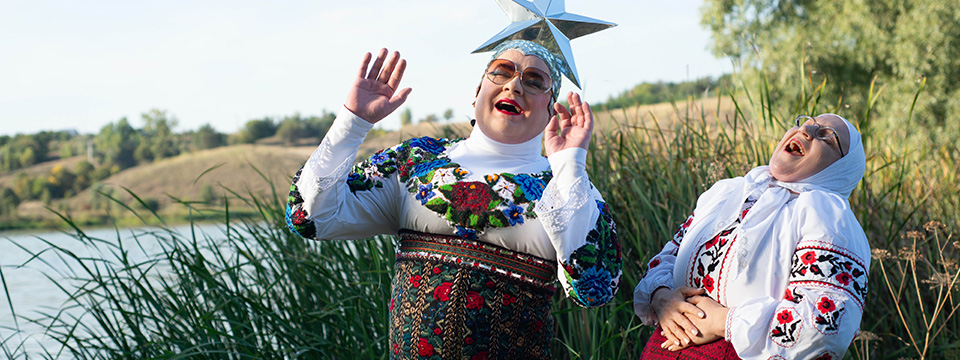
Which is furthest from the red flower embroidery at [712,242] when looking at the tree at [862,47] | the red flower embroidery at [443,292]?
the tree at [862,47]

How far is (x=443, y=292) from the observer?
5.99 ft

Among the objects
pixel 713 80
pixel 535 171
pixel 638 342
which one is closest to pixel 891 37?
pixel 713 80

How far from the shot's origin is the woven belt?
1.84 meters

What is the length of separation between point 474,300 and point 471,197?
0.27 meters

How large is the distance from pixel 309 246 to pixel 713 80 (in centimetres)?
262

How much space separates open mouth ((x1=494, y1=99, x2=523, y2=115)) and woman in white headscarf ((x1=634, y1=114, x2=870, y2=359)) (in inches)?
23.7

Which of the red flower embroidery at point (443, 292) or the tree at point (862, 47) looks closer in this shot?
the red flower embroidery at point (443, 292)

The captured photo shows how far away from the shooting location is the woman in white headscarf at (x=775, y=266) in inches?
62.2

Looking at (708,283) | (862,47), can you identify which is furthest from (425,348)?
(862,47)

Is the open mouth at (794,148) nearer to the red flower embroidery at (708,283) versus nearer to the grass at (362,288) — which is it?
the red flower embroidery at (708,283)

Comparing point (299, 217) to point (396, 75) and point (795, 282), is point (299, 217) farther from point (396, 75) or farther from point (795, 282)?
point (795, 282)

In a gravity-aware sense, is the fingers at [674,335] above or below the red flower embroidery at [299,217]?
below

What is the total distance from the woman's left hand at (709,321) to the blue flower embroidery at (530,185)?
1.64ft

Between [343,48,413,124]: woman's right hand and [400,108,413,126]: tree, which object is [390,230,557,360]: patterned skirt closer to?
[343,48,413,124]: woman's right hand
